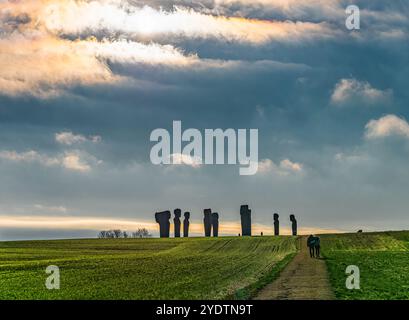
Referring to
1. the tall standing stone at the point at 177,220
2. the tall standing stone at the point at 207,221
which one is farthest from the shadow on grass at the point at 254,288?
the tall standing stone at the point at 177,220

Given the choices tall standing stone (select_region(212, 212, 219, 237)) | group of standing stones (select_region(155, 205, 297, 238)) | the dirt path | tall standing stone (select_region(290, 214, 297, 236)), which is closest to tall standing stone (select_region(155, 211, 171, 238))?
group of standing stones (select_region(155, 205, 297, 238))

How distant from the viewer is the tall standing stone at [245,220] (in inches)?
6235

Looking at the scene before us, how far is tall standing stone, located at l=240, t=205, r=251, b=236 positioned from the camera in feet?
520

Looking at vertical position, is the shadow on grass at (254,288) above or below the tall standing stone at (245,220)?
below

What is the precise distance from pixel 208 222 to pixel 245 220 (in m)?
15.7

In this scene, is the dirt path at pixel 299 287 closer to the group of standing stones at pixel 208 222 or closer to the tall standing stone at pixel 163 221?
the group of standing stones at pixel 208 222

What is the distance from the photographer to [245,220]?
161375mm

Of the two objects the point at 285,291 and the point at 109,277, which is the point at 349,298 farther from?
the point at 109,277

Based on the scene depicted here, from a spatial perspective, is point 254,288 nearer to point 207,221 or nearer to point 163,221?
point 207,221

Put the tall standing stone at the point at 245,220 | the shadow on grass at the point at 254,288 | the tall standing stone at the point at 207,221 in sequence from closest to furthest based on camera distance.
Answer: the shadow on grass at the point at 254,288, the tall standing stone at the point at 245,220, the tall standing stone at the point at 207,221

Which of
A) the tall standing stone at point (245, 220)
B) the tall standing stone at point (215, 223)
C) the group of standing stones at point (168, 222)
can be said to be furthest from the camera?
the group of standing stones at point (168, 222)

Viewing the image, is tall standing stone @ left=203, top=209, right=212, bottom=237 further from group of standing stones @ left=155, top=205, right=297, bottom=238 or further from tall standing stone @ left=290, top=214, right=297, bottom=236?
tall standing stone @ left=290, top=214, right=297, bottom=236
